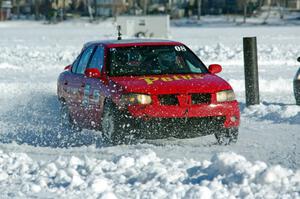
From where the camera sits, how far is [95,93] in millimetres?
10469

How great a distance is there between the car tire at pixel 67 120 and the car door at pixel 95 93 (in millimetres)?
783

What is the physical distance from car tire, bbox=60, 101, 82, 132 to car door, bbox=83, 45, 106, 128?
78 centimetres

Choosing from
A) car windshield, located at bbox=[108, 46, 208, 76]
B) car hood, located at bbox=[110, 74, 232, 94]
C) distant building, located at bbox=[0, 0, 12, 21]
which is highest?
distant building, located at bbox=[0, 0, 12, 21]

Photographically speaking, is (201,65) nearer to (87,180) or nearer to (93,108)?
(93,108)

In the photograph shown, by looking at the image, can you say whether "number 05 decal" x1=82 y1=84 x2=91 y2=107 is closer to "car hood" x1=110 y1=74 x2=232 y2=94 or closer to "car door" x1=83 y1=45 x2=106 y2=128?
"car door" x1=83 y1=45 x2=106 y2=128

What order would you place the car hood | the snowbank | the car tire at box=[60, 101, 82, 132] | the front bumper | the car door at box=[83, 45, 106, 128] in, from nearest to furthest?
1. the snowbank
2. the front bumper
3. the car hood
4. the car door at box=[83, 45, 106, 128]
5. the car tire at box=[60, 101, 82, 132]

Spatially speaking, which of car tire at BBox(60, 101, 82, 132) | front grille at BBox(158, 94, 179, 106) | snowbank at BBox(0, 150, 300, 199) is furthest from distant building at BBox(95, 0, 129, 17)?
snowbank at BBox(0, 150, 300, 199)

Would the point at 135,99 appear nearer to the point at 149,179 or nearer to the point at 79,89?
the point at 79,89

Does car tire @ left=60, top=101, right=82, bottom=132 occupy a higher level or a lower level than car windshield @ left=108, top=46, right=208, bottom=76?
lower

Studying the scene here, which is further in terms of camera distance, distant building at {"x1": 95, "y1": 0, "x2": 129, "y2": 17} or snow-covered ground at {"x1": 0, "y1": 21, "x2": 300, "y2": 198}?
distant building at {"x1": 95, "y1": 0, "x2": 129, "y2": 17}

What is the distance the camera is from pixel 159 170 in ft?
23.4

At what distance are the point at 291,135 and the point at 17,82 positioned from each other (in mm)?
10633

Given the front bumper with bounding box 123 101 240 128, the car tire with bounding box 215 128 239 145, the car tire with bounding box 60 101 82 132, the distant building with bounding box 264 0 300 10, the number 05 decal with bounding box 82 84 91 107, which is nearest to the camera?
the front bumper with bounding box 123 101 240 128

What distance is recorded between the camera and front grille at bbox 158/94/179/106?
31.2 feet
